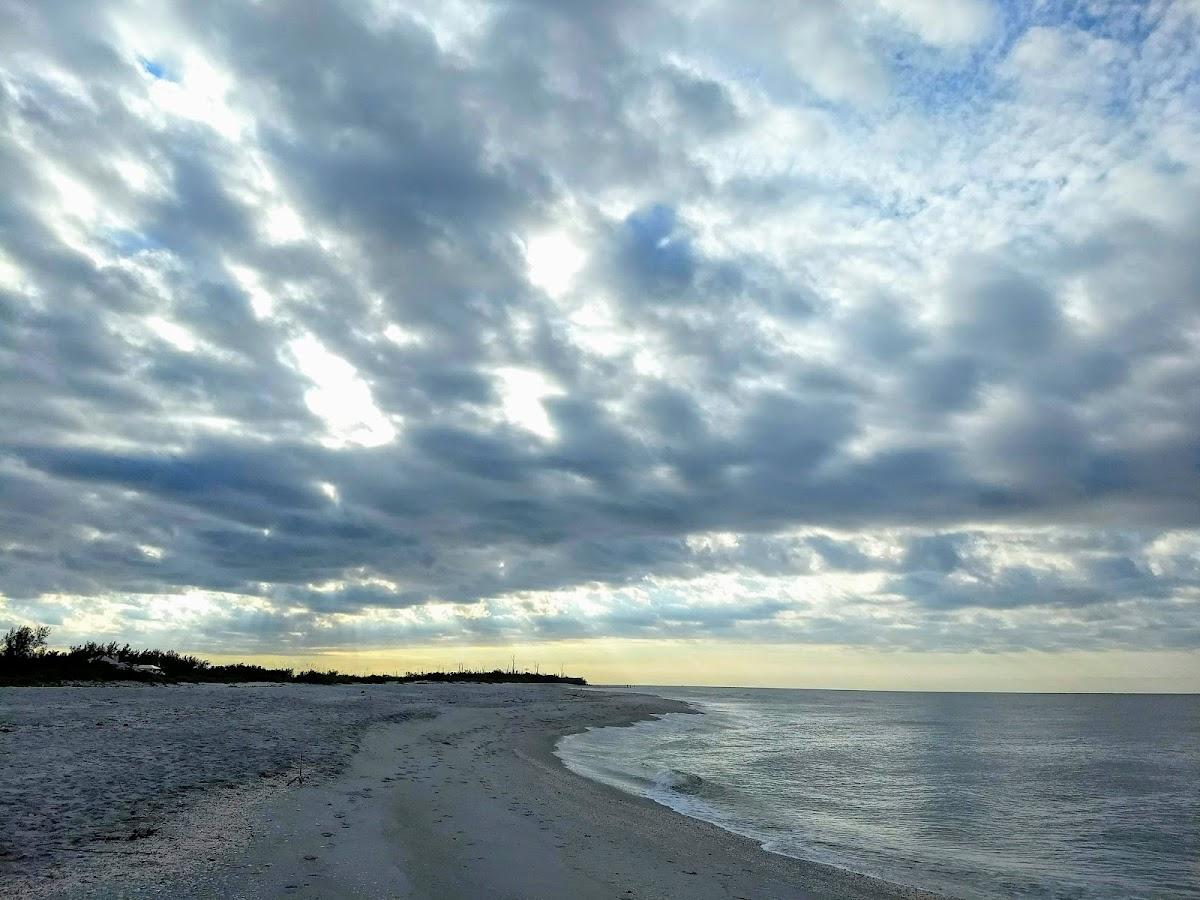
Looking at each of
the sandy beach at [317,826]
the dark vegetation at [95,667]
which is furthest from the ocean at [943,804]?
the dark vegetation at [95,667]

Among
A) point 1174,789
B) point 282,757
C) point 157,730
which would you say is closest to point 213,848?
point 282,757

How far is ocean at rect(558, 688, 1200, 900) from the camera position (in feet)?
62.1

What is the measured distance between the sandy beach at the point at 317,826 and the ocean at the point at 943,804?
3.34 meters

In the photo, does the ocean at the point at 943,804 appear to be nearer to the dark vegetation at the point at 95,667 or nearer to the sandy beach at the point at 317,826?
the sandy beach at the point at 317,826

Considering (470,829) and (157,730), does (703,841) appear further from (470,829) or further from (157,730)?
(157,730)

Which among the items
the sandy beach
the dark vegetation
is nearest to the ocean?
Answer: the sandy beach

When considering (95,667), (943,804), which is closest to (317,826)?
(943,804)

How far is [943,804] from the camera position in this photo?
29859mm

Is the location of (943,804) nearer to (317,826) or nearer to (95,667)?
(317,826)

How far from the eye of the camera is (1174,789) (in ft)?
126

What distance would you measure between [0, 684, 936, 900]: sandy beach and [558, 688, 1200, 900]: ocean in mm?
3338

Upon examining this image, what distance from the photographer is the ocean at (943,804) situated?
18.9m

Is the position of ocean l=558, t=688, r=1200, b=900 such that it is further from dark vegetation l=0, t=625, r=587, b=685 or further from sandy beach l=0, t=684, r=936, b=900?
dark vegetation l=0, t=625, r=587, b=685

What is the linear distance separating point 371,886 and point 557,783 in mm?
13472
